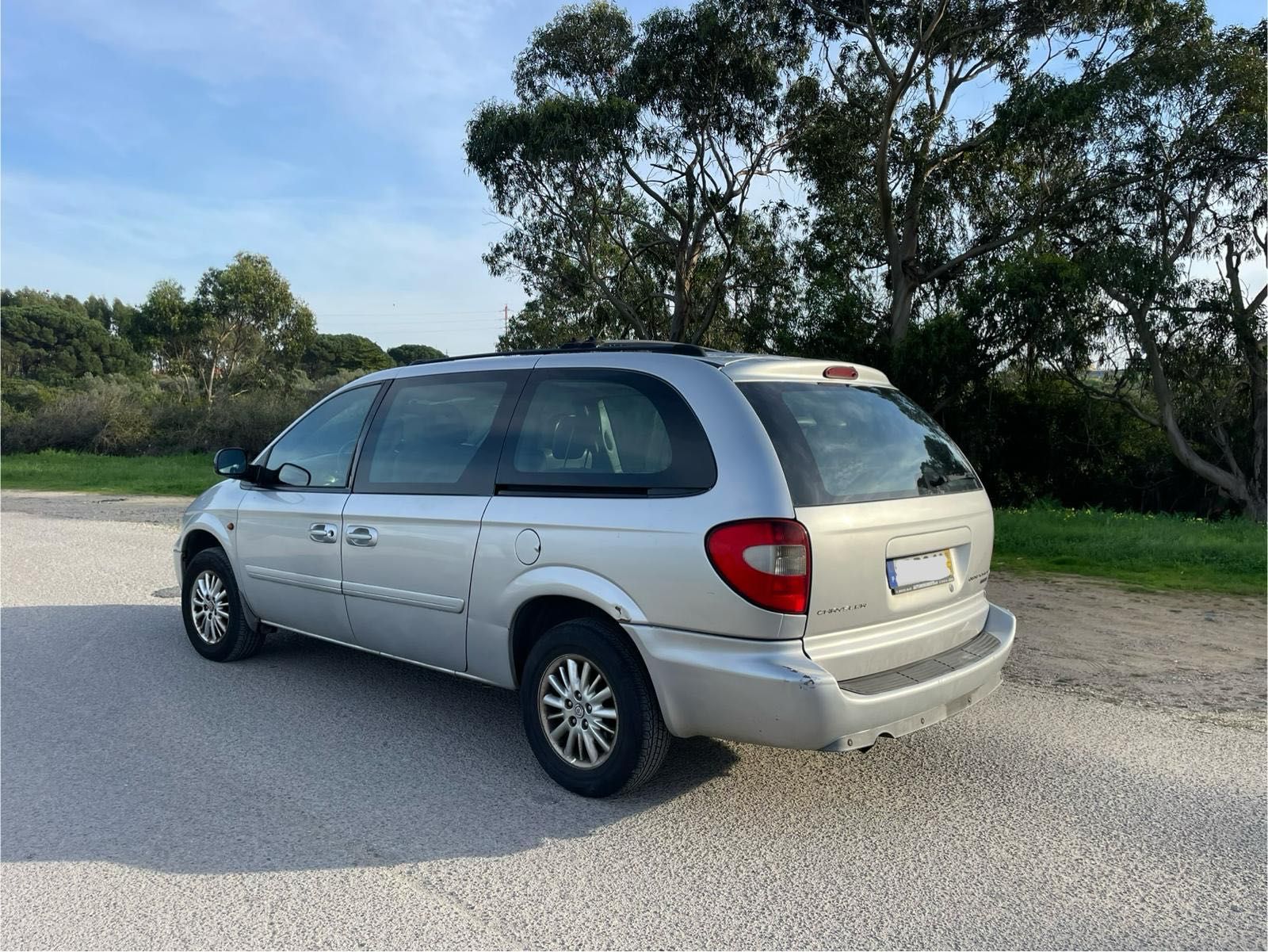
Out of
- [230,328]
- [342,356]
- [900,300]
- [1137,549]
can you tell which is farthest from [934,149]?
[342,356]

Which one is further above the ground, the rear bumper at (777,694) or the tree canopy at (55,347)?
the tree canopy at (55,347)

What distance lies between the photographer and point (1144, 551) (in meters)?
11.0

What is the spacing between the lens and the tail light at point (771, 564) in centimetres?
354

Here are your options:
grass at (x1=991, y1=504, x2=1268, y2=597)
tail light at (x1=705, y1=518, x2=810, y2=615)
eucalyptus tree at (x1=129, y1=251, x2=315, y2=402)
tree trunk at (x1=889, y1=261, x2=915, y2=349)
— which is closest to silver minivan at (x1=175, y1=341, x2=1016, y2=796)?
tail light at (x1=705, y1=518, x2=810, y2=615)

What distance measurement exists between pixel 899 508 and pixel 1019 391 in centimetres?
1988

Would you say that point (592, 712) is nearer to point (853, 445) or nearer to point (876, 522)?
point (876, 522)

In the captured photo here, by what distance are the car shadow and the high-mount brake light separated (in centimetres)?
182

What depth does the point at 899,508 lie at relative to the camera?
398cm

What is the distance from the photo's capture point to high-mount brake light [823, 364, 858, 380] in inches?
172

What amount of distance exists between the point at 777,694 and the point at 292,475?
3448mm

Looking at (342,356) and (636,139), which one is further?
(342,356)

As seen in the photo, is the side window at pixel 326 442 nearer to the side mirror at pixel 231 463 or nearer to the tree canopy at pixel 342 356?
the side mirror at pixel 231 463

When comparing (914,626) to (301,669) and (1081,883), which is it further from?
(301,669)

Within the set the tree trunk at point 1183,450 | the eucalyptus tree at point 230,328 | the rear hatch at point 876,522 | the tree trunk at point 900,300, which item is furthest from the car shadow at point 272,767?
the eucalyptus tree at point 230,328
